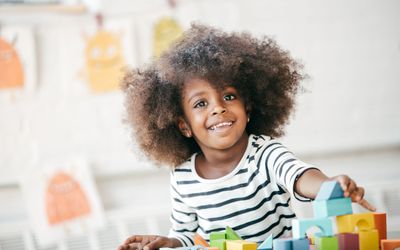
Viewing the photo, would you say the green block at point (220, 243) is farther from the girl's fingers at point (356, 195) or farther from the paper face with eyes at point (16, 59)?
the paper face with eyes at point (16, 59)

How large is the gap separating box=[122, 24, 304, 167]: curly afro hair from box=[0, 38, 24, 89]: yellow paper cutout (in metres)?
0.85

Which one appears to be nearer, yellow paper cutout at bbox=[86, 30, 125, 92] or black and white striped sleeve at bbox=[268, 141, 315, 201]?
black and white striped sleeve at bbox=[268, 141, 315, 201]

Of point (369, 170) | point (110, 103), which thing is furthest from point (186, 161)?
point (369, 170)

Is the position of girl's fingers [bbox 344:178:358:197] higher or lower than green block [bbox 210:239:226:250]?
higher

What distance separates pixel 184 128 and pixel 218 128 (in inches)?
5.4

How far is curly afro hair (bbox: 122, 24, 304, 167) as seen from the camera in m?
1.10

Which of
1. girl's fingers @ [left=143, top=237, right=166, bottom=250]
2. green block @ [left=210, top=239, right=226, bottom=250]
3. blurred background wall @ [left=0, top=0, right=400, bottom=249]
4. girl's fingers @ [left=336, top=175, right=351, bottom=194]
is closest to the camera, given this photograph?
girl's fingers @ [left=336, top=175, right=351, bottom=194]

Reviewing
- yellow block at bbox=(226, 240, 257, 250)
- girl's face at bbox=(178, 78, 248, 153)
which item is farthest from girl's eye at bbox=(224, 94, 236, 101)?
yellow block at bbox=(226, 240, 257, 250)

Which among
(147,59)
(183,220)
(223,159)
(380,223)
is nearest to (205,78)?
(223,159)

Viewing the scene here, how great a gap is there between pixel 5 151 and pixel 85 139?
0.27 meters

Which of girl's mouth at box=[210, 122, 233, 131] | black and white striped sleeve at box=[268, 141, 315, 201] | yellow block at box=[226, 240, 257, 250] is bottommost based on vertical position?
yellow block at box=[226, 240, 257, 250]

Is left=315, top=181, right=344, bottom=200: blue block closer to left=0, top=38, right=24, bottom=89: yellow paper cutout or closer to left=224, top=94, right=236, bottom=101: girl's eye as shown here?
left=224, top=94, right=236, bottom=101: girl's eye

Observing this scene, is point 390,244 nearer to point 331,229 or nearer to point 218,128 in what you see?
point 331,229

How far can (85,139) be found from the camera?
2002 millimetres
